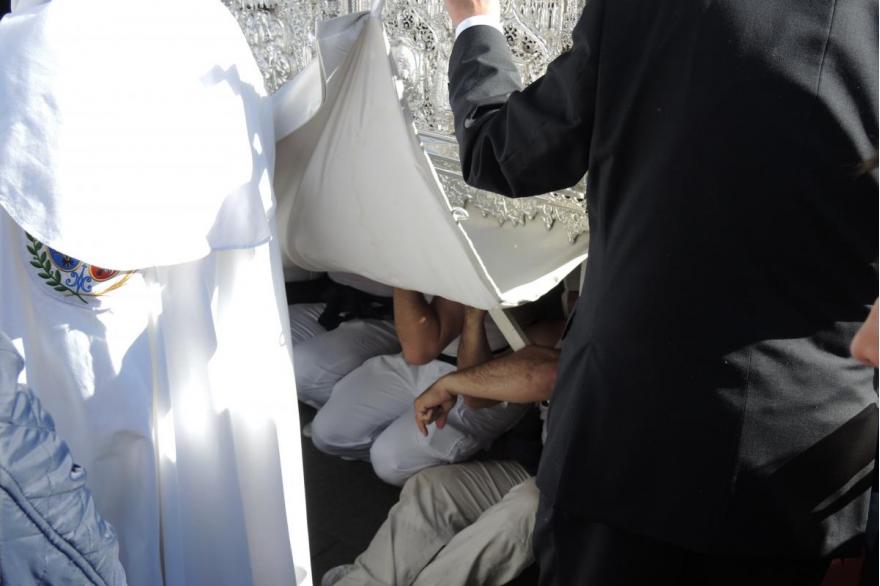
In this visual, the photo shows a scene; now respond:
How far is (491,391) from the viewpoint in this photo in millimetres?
1857

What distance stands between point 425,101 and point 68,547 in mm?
1264

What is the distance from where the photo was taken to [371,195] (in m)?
1.53

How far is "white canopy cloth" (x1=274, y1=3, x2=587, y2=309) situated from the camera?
1408 millimetres

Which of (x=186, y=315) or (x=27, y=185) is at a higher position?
(x=27, y=185)

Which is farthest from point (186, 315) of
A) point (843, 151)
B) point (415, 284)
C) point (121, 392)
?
point (843, 151)

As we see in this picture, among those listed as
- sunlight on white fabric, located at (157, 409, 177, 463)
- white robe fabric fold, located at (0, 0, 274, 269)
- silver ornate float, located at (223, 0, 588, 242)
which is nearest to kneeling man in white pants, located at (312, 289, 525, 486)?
silver ornate float, located at (223, 0, 588, 242)

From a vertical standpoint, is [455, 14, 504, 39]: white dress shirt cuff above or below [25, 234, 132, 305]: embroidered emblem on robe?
above

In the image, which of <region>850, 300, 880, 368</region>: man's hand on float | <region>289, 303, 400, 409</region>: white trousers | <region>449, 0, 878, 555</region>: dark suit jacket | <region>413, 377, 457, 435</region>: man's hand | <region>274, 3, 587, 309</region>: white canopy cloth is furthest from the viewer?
<region>289, 303, 400, 409</region>: white trousers

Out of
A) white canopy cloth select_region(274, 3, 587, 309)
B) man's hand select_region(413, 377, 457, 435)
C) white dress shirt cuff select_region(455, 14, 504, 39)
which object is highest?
white dress shirt cuff select_region(455, 14, 504, 39)

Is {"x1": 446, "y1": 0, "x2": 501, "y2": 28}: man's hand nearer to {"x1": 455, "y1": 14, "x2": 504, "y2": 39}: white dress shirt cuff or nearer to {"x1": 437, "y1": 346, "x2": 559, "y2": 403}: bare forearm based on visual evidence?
{"x1": 455, "y1": 14, "x2": 504, "y2": 39}: white dress shirt cuff

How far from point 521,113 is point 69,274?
636 millimetres

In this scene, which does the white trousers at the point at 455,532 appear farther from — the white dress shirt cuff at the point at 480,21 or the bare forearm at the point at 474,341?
the white dress shirt cuff at the point at 480,21

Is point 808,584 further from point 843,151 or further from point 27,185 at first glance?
point 27,185

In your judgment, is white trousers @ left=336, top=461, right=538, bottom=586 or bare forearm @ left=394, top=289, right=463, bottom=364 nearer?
white trousers @ left=336, top=461, right=538, bottom=586
